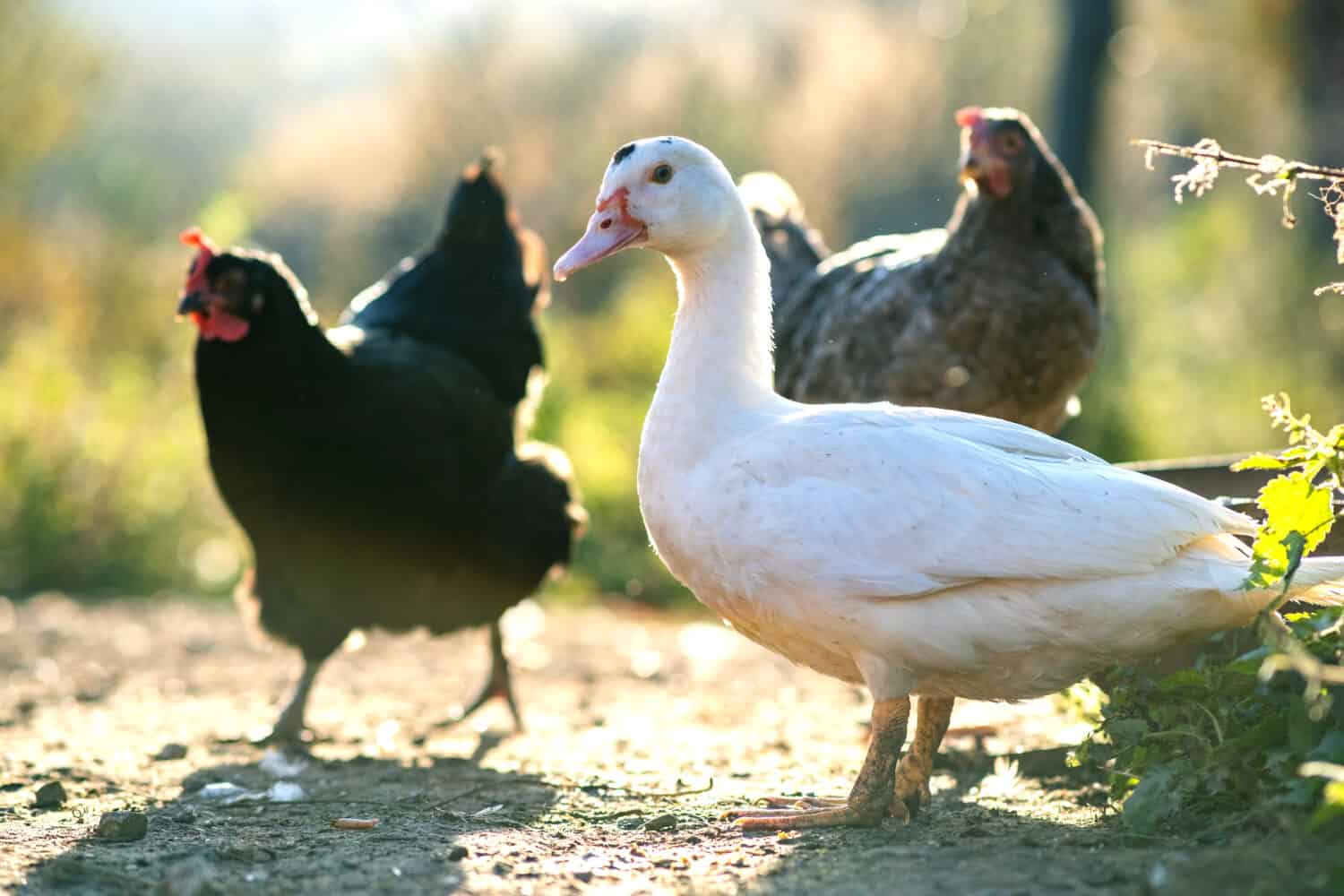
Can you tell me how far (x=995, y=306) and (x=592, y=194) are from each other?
32.1ft

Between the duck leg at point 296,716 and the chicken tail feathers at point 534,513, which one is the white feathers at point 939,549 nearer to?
the chicken tail feathers at point 534,513

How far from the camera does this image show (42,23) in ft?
34.1

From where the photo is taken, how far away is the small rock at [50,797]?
12.1 ft

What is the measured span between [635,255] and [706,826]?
11.6 metres

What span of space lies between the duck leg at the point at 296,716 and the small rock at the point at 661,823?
1.72m

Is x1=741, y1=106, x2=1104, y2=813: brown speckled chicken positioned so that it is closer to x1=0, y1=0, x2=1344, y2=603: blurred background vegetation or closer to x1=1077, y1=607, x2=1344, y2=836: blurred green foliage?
x1=1077, y1=607, x2=1344, y2=836: blurred green foliage

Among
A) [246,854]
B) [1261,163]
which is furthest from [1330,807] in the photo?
[246,854]

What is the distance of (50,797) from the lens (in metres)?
3.72

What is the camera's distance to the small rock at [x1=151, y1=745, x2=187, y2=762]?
4445mm

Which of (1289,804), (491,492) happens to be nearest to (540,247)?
(491,492)

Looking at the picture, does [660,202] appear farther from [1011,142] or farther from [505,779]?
[1011,142]

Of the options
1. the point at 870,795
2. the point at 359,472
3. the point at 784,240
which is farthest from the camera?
the point at 784,240

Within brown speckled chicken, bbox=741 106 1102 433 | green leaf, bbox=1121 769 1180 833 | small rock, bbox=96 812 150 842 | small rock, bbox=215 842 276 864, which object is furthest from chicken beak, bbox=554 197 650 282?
brown speckled chicken, bbox=741 106 1102 433

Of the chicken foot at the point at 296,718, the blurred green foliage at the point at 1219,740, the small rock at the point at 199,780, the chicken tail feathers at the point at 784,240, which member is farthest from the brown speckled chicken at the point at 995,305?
the small rock at the point at 199,780
